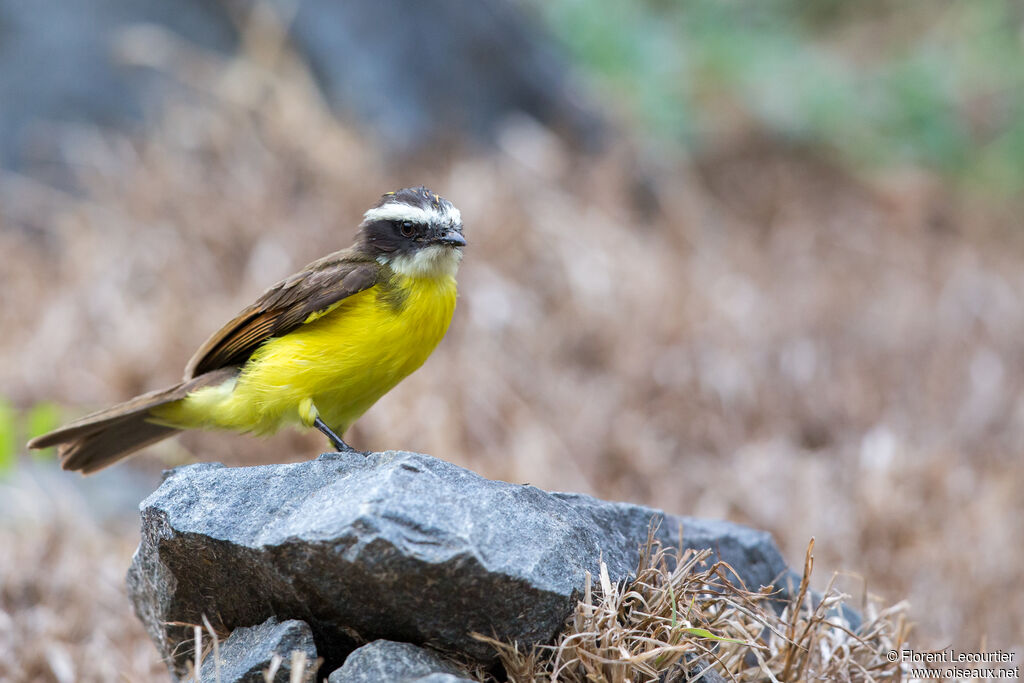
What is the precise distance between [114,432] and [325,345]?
1.22 meters

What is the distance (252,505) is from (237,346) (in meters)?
1.55

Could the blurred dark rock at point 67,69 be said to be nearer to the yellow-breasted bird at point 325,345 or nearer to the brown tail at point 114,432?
the brown tail at point 114,432

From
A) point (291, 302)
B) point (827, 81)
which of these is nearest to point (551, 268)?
point (291, 302)

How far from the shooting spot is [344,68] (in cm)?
1073

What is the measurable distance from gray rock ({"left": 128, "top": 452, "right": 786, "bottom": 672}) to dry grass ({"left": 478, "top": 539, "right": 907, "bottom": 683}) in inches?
3.4

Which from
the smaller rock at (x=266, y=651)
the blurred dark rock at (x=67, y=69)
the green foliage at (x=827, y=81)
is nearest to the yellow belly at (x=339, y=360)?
the smaller rock at (x=266, y=651)

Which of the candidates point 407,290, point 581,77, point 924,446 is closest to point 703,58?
point 581,77

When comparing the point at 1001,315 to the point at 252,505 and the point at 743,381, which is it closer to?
the point at 743,381

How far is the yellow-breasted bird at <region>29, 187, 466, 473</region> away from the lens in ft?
13.9

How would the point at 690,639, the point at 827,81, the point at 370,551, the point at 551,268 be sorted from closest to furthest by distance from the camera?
the point at 370,551 → the point at 690,639 → the point at 551,268 → the point at 827,81

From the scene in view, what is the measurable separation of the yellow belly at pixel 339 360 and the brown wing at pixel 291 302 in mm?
51

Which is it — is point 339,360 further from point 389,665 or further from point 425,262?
point 389,665

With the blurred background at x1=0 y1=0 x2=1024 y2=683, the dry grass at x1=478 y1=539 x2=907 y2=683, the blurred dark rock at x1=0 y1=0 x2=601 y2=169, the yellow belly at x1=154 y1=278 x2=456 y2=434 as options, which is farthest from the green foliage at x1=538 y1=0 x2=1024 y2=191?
the dry grass at x1=478 y1=539 x2=907 y2=683

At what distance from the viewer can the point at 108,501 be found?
23.1ft
